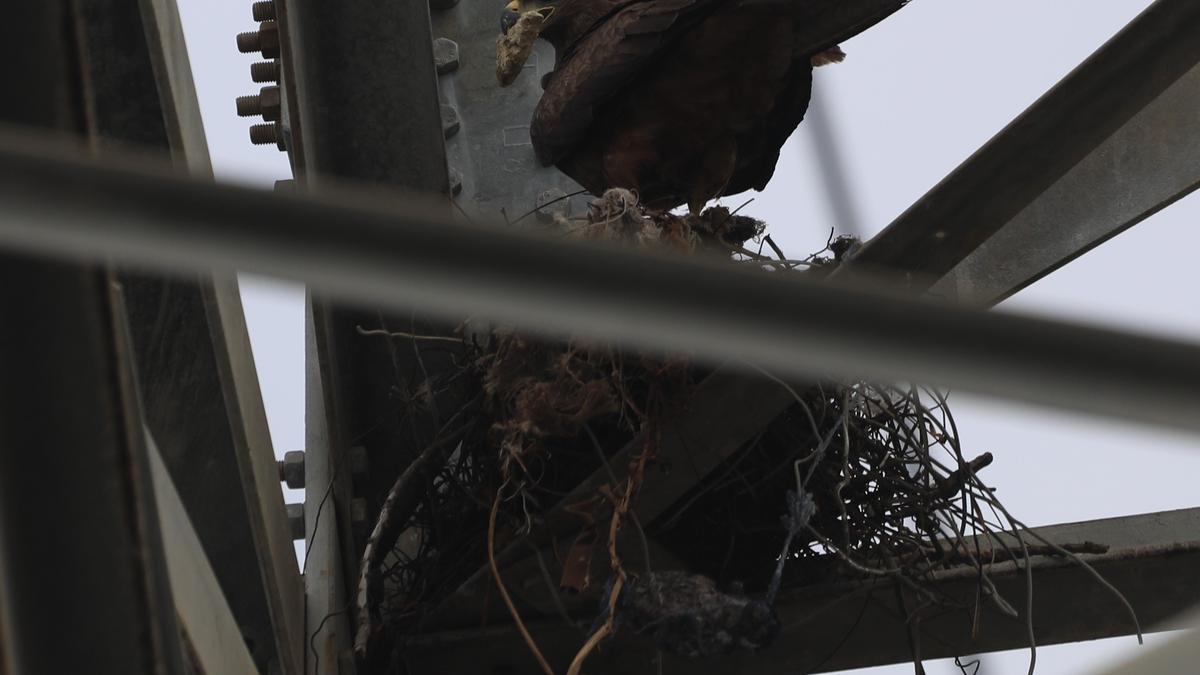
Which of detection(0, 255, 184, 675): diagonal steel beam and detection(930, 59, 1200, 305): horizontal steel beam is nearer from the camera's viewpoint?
detection(0, 255, 184, 675): diagonal steel beam

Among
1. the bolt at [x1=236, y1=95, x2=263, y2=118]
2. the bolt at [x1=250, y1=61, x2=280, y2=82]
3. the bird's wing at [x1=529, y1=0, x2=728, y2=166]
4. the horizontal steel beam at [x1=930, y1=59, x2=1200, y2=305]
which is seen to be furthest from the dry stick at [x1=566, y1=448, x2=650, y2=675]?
the bolt at [x1=250, y1=61, x2=280, y2=82]

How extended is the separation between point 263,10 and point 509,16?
93 cm

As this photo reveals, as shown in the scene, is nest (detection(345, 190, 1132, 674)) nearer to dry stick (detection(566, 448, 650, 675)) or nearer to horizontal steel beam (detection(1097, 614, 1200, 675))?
dry stick (detection(566, 448, 650, 675))

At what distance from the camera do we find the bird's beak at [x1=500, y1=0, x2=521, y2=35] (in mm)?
4504

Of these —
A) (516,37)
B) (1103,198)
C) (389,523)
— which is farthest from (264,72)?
(1103,198)

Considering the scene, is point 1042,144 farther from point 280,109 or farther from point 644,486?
point 280,109

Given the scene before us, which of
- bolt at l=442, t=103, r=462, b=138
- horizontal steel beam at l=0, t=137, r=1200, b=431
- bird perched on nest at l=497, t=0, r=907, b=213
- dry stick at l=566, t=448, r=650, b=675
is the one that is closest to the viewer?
horizontal steel beam at l=0, t=137, r=1200, b=431

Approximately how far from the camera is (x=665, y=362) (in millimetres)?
3078

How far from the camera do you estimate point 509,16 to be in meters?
4.55

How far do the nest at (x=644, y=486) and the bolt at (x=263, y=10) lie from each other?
6.14 ft

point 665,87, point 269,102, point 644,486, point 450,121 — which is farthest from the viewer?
point 269,102

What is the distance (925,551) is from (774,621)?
58 cm

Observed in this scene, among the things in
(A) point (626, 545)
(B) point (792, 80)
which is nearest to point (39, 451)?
(A) point (626, 545)

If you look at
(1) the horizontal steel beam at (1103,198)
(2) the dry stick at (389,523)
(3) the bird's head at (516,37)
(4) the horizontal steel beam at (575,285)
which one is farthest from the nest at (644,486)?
(4) the horizontal steel beam at (575,285)
